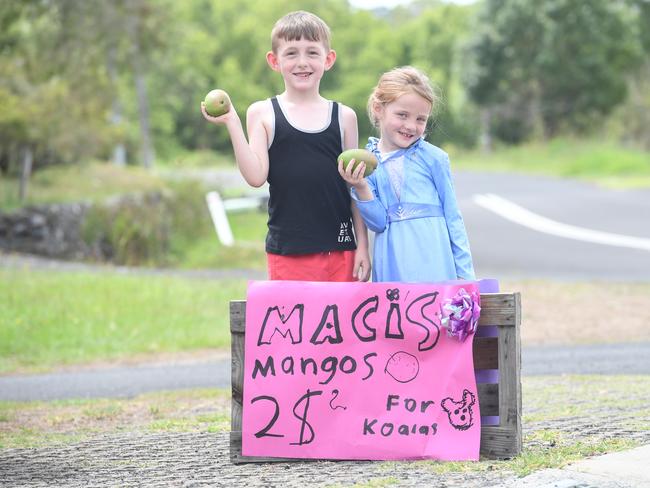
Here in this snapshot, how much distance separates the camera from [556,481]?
4.59 m

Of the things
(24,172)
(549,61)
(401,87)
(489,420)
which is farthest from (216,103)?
(549,61)

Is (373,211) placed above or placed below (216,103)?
below

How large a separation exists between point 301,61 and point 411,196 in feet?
2.56

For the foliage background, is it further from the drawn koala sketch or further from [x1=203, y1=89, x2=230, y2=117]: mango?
the drawn koala sketch

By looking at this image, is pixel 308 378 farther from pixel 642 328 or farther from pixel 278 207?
pixel 642 328

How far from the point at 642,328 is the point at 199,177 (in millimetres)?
16589

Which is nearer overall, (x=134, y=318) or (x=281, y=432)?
(x=281, y=432)

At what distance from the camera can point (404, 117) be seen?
5.47 metres

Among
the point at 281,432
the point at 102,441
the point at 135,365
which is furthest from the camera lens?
the point at 135,365

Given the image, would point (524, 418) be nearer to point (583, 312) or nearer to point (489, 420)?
point (489, 420)

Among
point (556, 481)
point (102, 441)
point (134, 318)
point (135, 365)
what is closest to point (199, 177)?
point (134, 318)

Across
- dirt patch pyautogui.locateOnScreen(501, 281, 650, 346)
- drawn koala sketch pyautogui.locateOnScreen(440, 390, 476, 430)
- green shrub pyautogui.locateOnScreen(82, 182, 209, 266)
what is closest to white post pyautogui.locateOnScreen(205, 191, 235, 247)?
green shrub pyautogui.locateOnScreen(82, 182, 209, 266)

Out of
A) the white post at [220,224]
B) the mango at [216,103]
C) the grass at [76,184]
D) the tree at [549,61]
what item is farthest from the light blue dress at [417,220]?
the tree at [549,61]

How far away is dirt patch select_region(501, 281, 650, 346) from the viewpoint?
1184 centimetres
